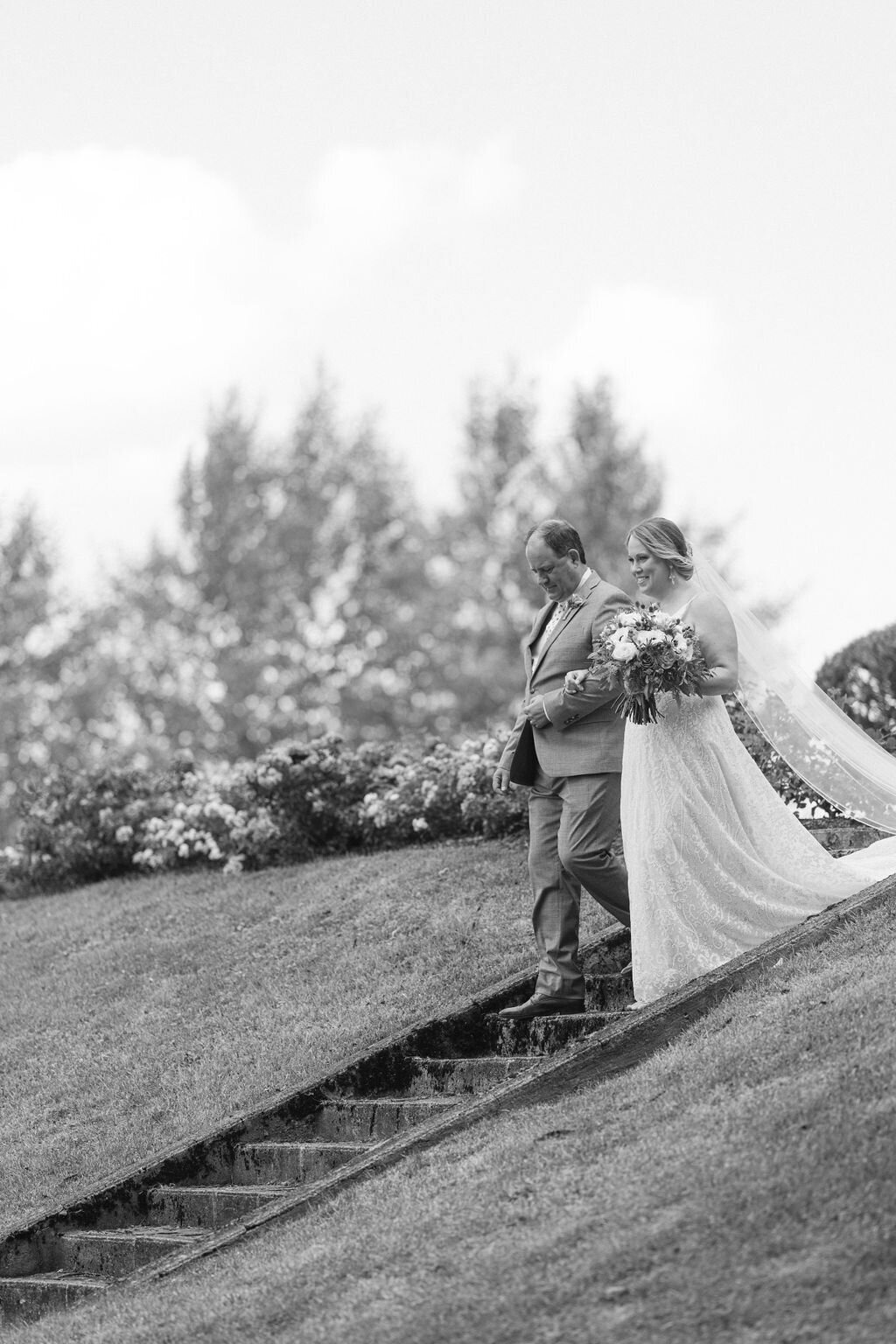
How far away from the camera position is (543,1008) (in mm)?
7957

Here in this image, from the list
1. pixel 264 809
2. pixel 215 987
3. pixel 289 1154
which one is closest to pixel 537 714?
pixel 289 1154

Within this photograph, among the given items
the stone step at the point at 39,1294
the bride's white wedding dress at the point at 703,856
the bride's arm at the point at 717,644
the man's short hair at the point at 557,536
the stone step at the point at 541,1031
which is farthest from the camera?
A: the man's short hair at the point at 557,536

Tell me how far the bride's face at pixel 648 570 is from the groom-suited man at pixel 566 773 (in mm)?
229

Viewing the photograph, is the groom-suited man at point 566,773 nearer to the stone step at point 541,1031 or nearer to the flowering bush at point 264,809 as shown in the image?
the stone step at point 541,1031

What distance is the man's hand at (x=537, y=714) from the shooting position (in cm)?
796

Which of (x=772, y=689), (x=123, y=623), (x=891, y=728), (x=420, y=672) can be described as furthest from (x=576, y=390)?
(x=772, y=689)

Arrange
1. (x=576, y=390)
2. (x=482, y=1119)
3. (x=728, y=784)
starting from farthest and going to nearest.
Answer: (x=576, y=390) → (x=728, y=784) → (x=482, y=1119)

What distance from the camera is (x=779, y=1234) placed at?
4.35m

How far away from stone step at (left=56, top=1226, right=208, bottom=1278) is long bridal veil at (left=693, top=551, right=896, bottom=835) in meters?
3.99

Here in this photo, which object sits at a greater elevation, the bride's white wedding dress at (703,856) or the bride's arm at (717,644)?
the bride's arm at (717,644)

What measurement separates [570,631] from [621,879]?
4.31 feet

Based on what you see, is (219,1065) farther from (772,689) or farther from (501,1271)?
(501,1271)

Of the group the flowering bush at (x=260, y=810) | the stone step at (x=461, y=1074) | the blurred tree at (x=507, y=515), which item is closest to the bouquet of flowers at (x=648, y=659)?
the stone step at (x=461, y=1074)

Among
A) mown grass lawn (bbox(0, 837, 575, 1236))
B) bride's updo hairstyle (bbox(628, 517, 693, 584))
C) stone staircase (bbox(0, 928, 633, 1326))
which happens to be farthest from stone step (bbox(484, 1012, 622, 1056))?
bride's updo hairstyle (bbox(628, 517, 693, 584))
